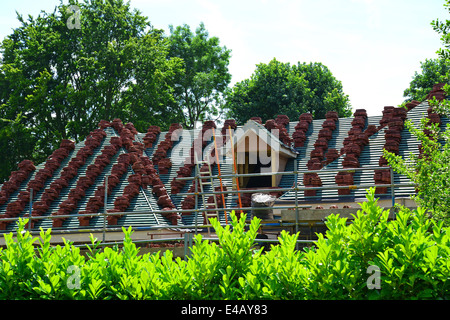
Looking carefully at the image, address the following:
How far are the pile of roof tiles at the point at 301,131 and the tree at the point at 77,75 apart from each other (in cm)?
1740

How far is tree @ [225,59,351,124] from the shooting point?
3838 centimetres

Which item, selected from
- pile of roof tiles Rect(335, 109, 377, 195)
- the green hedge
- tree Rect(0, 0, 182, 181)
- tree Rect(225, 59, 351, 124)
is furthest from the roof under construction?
tree Rect(225, 59, 351, 124)

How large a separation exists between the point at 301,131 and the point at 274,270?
1435cm

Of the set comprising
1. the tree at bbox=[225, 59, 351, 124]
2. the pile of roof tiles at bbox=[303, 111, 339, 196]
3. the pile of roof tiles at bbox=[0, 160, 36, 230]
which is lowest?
the pile of roof tiles at bbox=[0, 160, 36, 230]

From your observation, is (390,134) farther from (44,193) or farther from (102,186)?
(44,193)

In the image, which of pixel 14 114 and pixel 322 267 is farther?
pixel 14 114

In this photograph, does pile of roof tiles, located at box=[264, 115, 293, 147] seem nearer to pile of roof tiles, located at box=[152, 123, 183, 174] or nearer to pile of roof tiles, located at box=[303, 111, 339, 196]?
pile of roof tiles, located at box=[303, 111, 339, 196]

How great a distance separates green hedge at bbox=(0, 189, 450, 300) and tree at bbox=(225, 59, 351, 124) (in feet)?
105

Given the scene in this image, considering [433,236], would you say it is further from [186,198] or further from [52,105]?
[52,105]

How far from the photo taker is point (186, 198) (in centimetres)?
1739

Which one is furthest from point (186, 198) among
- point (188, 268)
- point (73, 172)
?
point (188, 268)

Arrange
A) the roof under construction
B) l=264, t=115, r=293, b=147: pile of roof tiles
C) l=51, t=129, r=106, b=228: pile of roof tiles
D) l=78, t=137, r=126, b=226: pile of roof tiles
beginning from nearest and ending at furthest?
1. the roof under construction
2. l=78, t=137, r=126, b=226: pile of roof tiles
3. l=51, t=129, r=106, b=228: pile of roof tiles
4. l=264, t=115, r=293, b=147: pile of roof tiles

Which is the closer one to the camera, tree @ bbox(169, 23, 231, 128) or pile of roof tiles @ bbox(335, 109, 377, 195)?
pile of roof tiles @ bbox(335, 109, 377, 195)

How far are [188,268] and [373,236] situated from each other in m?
1.85
